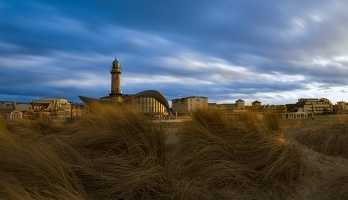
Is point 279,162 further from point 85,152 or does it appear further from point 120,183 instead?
point 85,152

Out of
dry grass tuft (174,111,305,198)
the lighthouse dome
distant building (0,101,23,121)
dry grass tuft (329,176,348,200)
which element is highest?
the lighthouse dome

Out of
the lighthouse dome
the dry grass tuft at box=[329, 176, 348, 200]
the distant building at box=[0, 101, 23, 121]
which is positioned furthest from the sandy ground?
the lighthouse dome

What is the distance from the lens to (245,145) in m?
5.71

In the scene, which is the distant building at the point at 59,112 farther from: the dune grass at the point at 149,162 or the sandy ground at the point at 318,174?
the sandy ground at the point at 318,174

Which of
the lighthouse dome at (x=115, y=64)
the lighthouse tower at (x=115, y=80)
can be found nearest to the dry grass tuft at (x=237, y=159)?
the lighthouse tower at (x=115, y=80)

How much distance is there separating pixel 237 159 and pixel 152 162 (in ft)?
5.00

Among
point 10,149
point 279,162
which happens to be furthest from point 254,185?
point 10,149

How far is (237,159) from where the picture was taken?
17.8ft

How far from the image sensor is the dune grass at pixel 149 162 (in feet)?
11.9

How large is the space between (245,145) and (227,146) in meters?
0.35

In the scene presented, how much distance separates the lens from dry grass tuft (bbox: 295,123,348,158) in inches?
306

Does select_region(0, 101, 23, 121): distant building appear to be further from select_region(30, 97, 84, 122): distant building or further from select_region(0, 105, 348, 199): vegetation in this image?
select_region(0, 105, 348, 199): vegetation

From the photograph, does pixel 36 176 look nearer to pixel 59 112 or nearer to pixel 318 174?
pixel 318 174

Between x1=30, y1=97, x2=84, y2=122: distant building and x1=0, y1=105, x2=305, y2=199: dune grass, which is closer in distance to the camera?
x1=0, y1=105, x2=305, y2=199: dune grass
